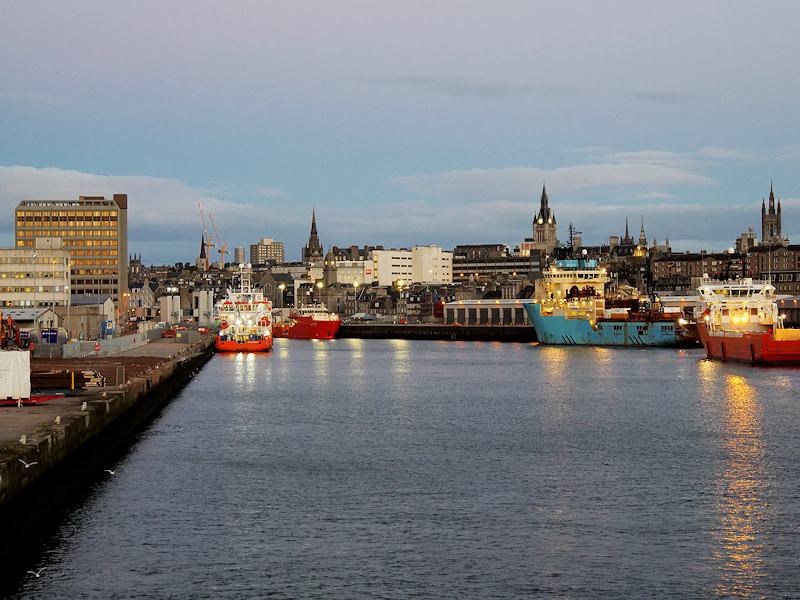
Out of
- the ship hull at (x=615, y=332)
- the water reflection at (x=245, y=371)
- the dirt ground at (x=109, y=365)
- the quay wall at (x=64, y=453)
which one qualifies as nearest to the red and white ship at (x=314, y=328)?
the ship hull at (x=615, y=332)

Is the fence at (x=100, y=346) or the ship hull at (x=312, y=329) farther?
the ship hull at (x=312, y=329)

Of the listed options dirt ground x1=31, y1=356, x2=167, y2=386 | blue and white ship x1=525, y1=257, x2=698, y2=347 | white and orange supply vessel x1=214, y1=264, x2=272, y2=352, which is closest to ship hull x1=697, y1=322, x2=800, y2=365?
blue and white ship x1=525, y1=257, x2=698, y2=347

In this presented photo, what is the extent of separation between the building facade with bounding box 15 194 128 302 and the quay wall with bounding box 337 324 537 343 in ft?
134

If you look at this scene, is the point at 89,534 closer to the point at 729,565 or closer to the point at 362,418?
the point at 729,565

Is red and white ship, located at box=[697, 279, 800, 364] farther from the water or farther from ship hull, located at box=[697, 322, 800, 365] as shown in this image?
the water

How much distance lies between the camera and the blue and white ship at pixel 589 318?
116312mm

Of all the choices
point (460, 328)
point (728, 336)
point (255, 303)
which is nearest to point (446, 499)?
point (728, 336)

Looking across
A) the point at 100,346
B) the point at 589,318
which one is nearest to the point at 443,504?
the point at 100,346

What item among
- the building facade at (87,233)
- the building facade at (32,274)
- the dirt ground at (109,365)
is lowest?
the dirt ground at (109,365)

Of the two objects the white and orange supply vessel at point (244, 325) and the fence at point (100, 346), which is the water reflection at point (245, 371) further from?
the fence at point (100, 346)

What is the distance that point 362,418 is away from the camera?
48219mm

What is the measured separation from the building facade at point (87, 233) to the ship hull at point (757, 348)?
375ft

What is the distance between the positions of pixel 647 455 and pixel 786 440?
735cm

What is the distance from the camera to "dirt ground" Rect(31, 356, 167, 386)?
4991cm
